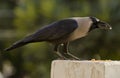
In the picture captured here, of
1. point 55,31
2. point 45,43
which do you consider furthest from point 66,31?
point 45,43

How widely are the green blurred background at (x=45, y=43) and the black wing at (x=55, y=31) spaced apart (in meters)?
3.81

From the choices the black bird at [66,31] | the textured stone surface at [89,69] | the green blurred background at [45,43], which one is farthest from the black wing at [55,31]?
the green blurred background at [45,43]

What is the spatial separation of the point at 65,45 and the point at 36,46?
4762 millimetres

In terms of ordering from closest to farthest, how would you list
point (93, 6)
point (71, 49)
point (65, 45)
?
point (65, 45)
point (71, 49)
point (93, 6)

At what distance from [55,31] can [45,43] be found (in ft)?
15.4

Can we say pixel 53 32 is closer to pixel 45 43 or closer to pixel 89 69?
pixel 89 69

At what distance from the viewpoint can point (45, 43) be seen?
363 inches

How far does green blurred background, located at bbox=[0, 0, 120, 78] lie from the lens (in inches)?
353

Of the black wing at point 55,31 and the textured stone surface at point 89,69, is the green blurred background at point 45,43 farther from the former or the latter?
the textured stone surface at point 89,69

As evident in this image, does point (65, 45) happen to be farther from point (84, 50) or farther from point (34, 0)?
point (34, 0)

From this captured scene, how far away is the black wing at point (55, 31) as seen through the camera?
4375 mm

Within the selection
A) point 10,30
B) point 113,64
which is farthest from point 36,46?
point 113,64

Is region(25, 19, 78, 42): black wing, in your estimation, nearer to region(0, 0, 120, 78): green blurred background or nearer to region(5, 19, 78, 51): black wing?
region(5, 19, 78, 51): black wing

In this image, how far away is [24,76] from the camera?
1005cm
